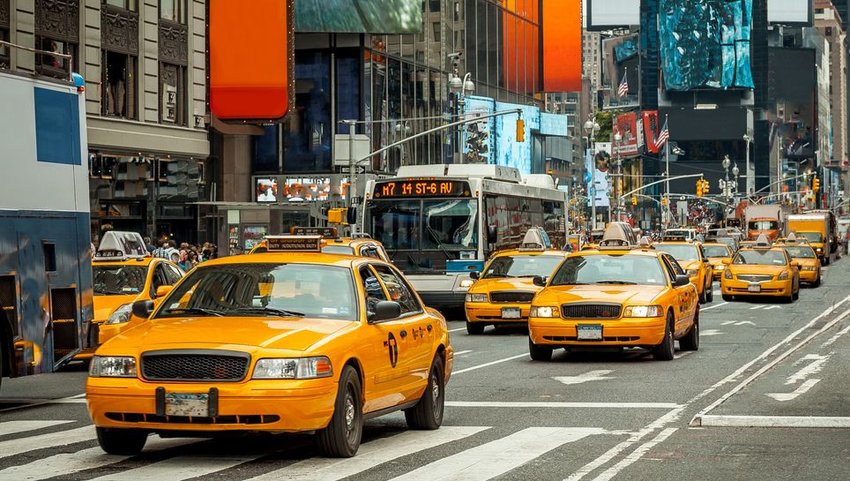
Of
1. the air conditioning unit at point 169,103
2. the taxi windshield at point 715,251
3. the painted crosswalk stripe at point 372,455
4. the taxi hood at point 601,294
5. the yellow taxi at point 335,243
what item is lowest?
the painted crosswalk stripe at point 372,455

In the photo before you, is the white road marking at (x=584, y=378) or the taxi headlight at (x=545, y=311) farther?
the taxi headlight at (x=545, y=311)

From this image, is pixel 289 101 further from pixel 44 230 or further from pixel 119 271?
pixel 44 230

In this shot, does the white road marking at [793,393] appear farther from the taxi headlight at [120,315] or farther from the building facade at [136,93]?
the building facade at [136,93]

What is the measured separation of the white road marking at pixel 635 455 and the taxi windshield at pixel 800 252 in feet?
130

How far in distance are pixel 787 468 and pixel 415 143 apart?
61485 mm

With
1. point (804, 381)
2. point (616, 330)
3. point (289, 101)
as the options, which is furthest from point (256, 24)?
point (804, 381)

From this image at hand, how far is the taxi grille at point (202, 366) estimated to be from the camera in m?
10.2

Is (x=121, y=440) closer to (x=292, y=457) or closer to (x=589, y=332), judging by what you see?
(x=292, y=457)

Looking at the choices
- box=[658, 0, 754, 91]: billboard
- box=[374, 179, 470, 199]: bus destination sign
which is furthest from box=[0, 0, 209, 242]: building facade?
box=[658, 0, 754, 91]: billboard

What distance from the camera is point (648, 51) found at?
187 m

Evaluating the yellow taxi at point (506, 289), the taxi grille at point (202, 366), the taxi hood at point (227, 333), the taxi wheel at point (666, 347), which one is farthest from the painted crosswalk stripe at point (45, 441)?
the yellow taxi at point (506, 289)

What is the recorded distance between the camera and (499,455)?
439 inches

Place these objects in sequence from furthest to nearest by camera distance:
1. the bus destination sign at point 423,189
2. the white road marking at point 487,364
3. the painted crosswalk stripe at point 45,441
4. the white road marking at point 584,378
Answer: the bus destination sign at point 423,189 → the white road marking at point 487,364 → the white road marking at point 584,378 → the painted crosswalk stripe at point 45,441

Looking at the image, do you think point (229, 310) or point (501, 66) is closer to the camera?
point (229, 310)
